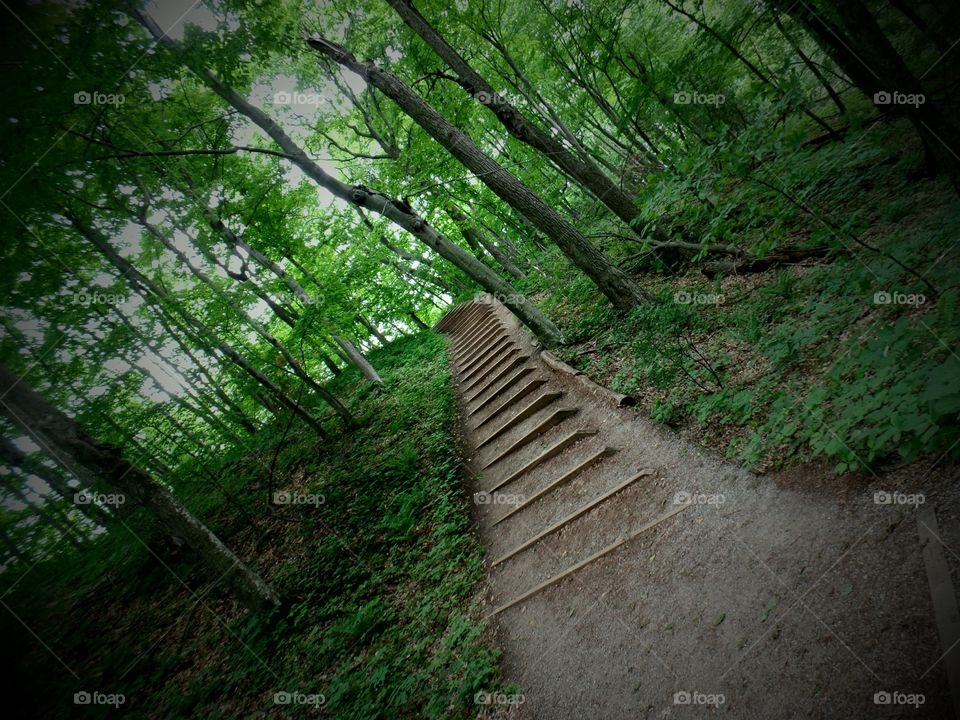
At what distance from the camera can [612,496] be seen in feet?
15.2

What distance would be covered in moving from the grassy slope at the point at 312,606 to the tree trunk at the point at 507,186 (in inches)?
162

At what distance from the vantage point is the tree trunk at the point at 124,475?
4.73 metres

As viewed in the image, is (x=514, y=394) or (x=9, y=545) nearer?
(x=514, y=394)

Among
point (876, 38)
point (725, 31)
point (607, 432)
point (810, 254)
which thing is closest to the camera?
point (876, 38)

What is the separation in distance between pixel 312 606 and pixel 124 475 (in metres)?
3.08

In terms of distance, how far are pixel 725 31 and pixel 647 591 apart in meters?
8.82

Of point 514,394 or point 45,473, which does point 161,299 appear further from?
point 514,394

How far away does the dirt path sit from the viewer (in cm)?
219

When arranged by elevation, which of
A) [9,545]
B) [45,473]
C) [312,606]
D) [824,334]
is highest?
[45,473]

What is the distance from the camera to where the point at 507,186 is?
21.5ft

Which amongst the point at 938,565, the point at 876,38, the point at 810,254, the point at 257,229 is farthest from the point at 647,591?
the point at 257,229

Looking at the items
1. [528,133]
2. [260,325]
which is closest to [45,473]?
[260,325]

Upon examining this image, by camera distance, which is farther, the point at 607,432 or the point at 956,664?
the point at 607,432

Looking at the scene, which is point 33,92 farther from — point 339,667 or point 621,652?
point 621,652
